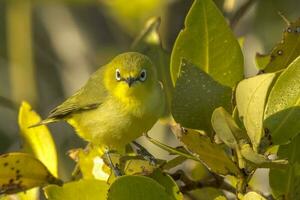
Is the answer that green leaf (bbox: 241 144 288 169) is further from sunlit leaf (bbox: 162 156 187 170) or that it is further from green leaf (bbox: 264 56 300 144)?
sunlit leaf (bbox: 162 156 187 170)

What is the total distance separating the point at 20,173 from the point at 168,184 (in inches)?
18.1

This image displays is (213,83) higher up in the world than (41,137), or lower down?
higher up

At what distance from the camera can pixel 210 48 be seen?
1.73m

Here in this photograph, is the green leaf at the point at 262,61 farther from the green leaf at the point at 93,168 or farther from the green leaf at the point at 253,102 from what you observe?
the green leaf at the point at 93,168

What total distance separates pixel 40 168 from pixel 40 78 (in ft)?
8.35

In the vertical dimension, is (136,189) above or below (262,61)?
below

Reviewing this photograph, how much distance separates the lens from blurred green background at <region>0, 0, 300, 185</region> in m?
2.91

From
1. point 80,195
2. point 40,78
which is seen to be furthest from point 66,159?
→ point 40,78

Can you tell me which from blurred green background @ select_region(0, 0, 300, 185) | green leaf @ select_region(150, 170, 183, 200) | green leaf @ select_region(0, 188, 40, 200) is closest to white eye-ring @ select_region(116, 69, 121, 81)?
blurred green background @ select_region(0, 0, 300, 185)

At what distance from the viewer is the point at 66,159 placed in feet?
9.34

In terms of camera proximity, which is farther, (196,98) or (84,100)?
(84,100)

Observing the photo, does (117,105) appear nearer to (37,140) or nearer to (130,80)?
(130,80)

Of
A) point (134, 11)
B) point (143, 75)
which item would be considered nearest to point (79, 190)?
point (143, 75)

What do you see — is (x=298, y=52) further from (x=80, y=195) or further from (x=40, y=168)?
(x=40, y=168)
